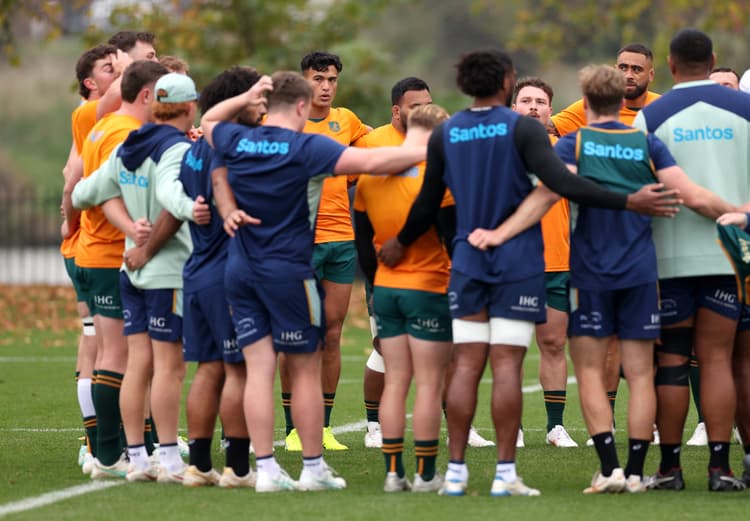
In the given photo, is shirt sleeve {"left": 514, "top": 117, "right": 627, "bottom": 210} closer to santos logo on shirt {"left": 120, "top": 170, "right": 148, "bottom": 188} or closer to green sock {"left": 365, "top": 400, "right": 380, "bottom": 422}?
santos logo on shirt {"left": 120, "top": 170, "right": 148, "bottom": 188}

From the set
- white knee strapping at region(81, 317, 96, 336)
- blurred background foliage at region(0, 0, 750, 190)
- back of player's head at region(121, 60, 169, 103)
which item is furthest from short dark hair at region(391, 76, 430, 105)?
blurred background foliage at region(0, 0, 750, 190)

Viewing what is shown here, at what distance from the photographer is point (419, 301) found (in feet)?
24.5

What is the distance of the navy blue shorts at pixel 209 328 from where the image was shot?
7566mm

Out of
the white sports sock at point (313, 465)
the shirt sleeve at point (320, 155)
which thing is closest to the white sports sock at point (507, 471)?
the white sports sock at point (313, 465)

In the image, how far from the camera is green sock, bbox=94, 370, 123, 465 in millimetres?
8172

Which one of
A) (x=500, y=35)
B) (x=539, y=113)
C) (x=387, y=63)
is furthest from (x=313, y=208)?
(x=500, y=35)

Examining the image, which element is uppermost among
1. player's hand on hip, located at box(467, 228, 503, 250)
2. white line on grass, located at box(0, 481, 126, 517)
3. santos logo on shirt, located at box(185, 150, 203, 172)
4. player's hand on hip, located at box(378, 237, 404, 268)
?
santos logo on shirt, located at box(185, 150, 203, 172)

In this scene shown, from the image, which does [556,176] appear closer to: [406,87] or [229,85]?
[229,85]

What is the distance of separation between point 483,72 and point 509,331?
52.9 inches

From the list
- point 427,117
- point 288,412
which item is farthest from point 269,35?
point 427,117

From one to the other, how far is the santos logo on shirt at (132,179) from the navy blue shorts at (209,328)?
0.75 m

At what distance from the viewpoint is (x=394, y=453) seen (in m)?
7.50

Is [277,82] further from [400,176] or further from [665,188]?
[665,188]

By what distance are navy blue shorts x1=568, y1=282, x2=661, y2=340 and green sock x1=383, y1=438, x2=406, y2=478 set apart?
115 cm
